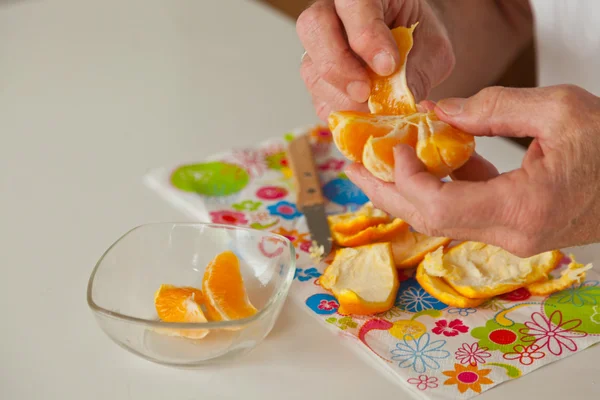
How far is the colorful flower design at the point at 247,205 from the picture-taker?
154cm

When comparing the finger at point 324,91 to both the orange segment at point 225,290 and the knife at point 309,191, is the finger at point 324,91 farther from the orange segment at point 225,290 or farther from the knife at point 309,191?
the orange segment at point 225,290

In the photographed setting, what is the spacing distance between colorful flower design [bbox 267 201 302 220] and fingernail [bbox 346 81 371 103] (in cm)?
31

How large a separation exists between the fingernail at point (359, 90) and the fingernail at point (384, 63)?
0.05 meters

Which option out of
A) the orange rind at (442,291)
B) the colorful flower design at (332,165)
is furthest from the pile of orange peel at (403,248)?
the colorful flower design at (332,165)

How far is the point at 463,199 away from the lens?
3.26 ft

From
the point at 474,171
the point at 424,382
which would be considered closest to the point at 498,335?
the point at 424,382

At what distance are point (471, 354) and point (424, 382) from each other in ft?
0.32

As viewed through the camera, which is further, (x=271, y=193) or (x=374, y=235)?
(x=271, y=193)

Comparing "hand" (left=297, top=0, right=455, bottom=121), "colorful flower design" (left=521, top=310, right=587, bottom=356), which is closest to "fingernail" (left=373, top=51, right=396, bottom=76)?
"hand" (left=297, top=0, right=455, bottom=121)

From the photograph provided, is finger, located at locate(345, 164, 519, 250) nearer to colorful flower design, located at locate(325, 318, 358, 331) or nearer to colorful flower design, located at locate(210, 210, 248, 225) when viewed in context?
colorful flower design, located at locate(325, 318, 358, 331)

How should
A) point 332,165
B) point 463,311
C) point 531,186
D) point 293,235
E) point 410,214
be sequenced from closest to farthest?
1. point 531,186
2. point 410,214
3. point 463,311
4. point 293,235
5. point 332,165

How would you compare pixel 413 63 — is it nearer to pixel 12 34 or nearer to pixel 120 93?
pixel 120 93

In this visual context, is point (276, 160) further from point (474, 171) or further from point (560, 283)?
point (560, 283)

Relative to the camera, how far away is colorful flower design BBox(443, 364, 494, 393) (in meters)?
1.05
